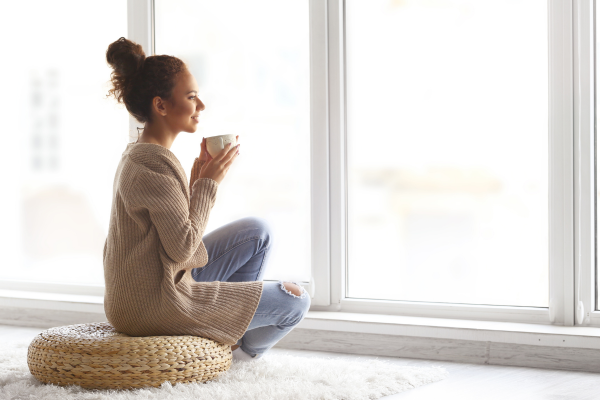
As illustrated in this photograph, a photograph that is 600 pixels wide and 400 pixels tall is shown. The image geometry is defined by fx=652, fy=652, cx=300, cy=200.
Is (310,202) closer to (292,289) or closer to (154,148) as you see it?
(292,289)

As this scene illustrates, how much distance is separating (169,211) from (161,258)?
0.14 metres

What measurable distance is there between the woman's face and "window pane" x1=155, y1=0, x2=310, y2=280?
2.63 ft

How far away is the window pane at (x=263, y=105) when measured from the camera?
8.71 ft

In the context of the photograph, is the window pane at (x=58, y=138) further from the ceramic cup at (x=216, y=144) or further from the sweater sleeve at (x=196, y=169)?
the ceramic cup at (x=216, y=144)

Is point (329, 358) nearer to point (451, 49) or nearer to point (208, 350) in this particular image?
point (208, 350)

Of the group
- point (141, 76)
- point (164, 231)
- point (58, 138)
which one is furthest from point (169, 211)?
point (58, 138)

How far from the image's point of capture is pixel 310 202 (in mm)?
2629

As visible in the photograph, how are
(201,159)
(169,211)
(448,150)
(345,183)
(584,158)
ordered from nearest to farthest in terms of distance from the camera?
(169,211) → (201,159) → (584,158) → (448,150) → (345,183)

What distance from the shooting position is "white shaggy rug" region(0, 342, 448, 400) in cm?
175

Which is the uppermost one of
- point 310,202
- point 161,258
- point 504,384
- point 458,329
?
point 310,202

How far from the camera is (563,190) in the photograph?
226cm

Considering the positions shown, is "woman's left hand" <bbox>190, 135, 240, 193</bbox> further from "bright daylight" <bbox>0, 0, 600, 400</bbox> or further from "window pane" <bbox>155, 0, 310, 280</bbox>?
"window pane" <bbox>155, 0, 310, 280</bbox>

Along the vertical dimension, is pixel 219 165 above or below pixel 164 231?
above

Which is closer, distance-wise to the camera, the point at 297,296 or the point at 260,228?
the point at 297,296
